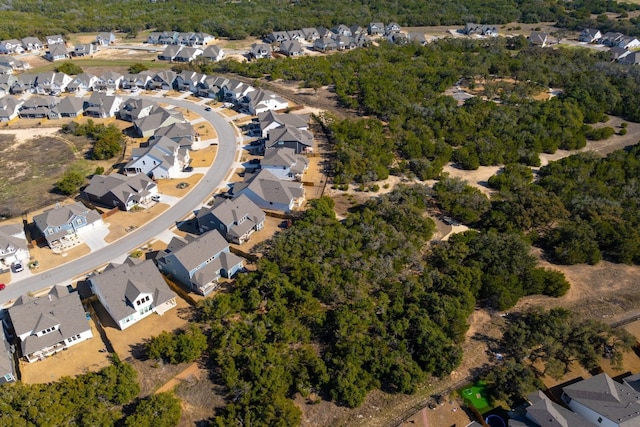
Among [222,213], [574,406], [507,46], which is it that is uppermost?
[507,46]

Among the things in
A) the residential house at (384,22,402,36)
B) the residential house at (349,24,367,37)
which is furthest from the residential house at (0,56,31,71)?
the residential house at (384,22,402,36)

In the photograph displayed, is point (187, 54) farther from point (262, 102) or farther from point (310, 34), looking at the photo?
point (262, 102)

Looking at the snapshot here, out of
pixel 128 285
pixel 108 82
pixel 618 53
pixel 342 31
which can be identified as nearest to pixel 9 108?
pixel 108 82

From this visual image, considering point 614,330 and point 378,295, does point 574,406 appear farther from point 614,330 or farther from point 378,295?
point 378,295

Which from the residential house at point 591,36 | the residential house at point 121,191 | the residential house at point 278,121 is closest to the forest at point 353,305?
the residential house at point 121,191

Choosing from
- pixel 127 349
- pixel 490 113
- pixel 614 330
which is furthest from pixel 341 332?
pixel 490 113
